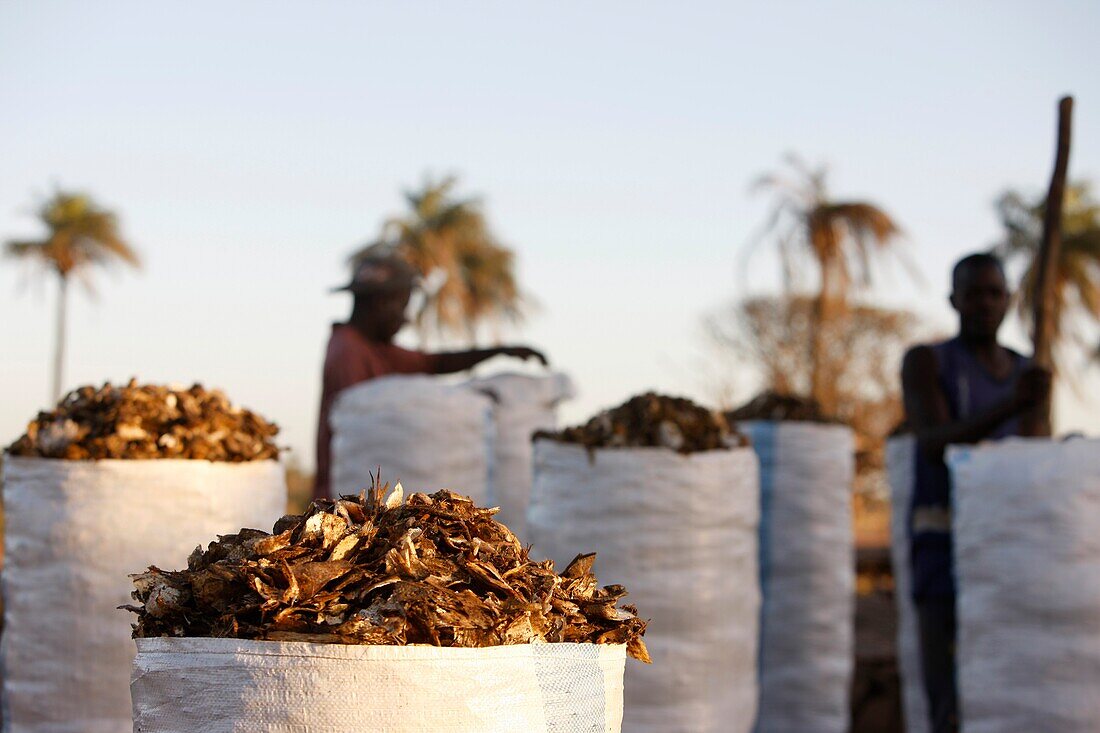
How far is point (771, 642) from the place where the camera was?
4262 millimetres

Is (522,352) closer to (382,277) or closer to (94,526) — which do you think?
(382,277)

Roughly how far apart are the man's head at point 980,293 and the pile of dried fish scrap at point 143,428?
6.41 ft

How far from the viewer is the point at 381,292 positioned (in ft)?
14.9

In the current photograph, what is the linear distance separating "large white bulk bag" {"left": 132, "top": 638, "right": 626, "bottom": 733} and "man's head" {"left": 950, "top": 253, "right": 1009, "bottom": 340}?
2.29 meters

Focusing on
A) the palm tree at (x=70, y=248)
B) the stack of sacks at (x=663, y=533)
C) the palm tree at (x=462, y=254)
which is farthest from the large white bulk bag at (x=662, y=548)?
the palm tree at (x=70, y=248)

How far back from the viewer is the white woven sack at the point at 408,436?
12.9ft


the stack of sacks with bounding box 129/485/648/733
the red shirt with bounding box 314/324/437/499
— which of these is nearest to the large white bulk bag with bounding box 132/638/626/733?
the stack of sacks with bounding box 129/485/648/733

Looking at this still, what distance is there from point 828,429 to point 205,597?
3.19 meters

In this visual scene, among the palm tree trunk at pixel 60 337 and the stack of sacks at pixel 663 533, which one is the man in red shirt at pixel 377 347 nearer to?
the stack of sacks at pixel 663 533

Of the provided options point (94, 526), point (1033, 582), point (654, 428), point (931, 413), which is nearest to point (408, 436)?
point (654, 428)

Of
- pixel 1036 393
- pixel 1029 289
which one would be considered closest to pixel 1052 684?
pixel 1036 393

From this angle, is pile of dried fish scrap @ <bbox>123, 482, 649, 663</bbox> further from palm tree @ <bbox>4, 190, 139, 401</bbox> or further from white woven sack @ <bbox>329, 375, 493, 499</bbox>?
palm tree @ <bbox>4, 190, 139, 401</bbox>

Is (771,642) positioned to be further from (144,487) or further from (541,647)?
(541,647)

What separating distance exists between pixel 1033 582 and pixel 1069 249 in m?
9.66
